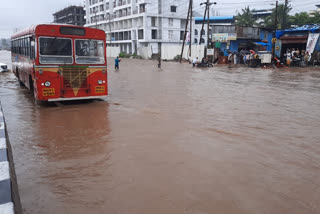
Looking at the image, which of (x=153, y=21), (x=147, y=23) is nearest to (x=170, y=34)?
(x=153, y=21)

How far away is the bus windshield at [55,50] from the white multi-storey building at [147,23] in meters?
49.5

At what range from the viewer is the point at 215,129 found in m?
6.95

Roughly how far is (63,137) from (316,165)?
16.9ft

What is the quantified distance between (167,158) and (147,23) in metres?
57.0

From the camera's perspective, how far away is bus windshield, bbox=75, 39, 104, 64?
30.7 ft

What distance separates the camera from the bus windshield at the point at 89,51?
30.7ft

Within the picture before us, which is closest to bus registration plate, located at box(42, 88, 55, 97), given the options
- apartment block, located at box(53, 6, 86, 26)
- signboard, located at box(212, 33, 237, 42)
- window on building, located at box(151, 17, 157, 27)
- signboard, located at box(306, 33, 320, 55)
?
signboard, located at box(306, 33, 320, 55)

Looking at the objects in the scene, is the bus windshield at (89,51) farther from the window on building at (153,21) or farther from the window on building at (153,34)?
the window on building at (153,34)

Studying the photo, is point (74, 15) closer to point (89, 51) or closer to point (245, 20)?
point (245, 20)

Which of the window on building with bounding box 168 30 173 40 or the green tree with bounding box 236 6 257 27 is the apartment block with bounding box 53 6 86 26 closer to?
the window on building with bounding box 168 30 173 40

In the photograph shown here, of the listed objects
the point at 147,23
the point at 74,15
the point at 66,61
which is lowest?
the point at 66,61

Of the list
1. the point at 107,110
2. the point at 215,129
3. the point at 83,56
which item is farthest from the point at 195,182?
the point at 83,56

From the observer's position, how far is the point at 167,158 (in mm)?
5082

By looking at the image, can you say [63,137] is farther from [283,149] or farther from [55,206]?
[283,149]
